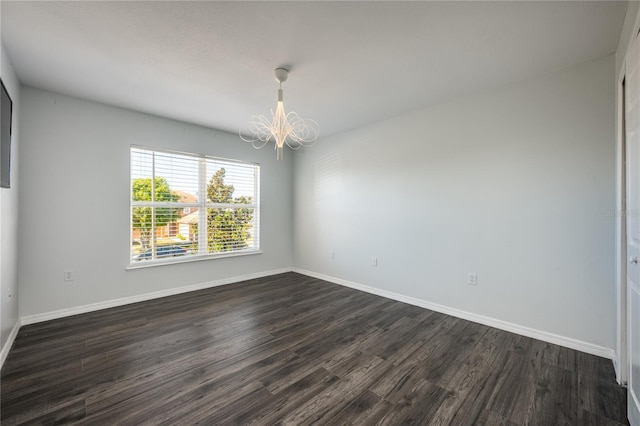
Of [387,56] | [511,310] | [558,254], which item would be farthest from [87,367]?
[558,254]

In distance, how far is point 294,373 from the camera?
6.75 feet

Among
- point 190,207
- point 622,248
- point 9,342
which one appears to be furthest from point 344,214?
point 9,342

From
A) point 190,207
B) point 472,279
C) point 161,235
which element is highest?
point 190,207

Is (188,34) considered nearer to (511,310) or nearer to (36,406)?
(36,406)

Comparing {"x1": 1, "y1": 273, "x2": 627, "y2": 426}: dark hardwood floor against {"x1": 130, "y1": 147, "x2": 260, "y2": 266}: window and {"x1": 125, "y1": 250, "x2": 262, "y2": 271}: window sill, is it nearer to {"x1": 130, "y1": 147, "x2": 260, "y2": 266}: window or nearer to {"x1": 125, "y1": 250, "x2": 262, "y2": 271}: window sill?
→ {"x1": 125, "y1": 250, "x2": 262, "y2": 271}: window sill

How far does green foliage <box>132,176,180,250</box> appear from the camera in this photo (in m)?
3.65

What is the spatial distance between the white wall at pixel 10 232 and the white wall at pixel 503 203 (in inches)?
146

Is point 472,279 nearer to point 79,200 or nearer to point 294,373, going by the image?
point 294,373

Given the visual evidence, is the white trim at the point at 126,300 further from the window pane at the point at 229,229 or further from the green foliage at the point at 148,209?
the green foliage at the point at 148,209

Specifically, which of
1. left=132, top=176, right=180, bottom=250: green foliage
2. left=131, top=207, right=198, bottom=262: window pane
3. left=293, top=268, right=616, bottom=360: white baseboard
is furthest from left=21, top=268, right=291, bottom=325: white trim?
left=293, top=268, right=616, bottom=360: white baseboard

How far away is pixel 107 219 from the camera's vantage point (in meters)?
3.40

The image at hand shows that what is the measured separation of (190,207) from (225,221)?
24.1 inches

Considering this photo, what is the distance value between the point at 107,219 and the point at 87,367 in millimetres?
1882

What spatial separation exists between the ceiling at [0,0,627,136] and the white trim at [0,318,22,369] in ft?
7.87
